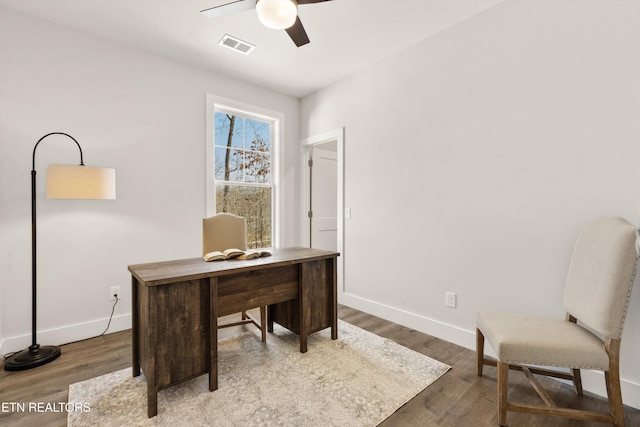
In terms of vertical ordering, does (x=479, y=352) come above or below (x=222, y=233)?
below

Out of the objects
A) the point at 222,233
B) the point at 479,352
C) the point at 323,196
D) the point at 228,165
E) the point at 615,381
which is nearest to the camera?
the point at 615,381

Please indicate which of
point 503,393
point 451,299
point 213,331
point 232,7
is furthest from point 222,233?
point 503,393

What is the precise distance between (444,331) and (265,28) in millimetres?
3122

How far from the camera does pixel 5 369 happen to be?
2.01 m

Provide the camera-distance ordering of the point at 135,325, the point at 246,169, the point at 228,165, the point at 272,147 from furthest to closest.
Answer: the point at 272,147 < the point at 246,169 < the point at 228,165 < the point at 135,325

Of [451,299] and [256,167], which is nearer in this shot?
[451,299]

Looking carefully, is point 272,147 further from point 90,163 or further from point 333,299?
point 333,299

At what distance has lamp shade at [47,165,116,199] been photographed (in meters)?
2.05

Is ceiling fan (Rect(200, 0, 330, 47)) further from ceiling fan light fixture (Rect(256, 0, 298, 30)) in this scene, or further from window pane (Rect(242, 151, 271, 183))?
window pane (Rect(242, 151, 271, 183))

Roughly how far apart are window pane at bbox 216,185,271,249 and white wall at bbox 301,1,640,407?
1288 millimetres

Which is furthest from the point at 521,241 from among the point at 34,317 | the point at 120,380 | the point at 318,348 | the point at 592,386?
the point at 34,317

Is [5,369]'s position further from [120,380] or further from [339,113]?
[339,113]

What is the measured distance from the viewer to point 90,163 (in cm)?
256

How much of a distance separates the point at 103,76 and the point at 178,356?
2.58 metres
